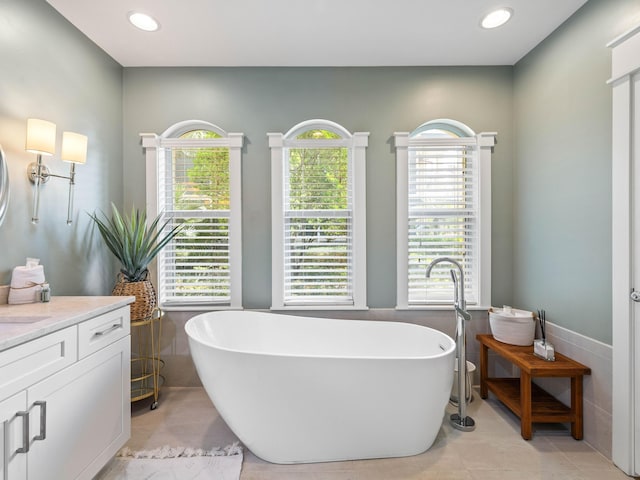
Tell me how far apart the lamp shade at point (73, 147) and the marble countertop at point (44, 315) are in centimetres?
84

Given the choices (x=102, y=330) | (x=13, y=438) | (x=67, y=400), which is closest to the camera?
(x=13, y=438)

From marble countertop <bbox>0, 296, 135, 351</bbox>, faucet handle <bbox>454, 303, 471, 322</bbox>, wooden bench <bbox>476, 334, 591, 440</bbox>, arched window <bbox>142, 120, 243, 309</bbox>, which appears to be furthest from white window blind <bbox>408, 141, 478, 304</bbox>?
marble countertop <bbox>0, 296, 135, 351</bbox>

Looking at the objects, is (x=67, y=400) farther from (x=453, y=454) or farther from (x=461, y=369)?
(x=461, y=369)

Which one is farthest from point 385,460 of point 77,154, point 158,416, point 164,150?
point 164,150

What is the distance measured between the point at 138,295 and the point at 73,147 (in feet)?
3.40

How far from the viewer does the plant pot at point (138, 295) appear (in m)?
2.23

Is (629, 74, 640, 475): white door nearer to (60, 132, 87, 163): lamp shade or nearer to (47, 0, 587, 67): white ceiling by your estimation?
(47, 0, 587, 67): white ceiling

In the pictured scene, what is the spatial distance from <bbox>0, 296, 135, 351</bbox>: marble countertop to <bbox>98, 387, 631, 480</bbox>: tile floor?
96 centimetres

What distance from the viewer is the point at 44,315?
Result: 143cm

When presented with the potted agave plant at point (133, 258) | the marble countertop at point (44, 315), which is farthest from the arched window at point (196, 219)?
the marble countertop at point (44, 315)

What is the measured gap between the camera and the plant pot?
2234mm

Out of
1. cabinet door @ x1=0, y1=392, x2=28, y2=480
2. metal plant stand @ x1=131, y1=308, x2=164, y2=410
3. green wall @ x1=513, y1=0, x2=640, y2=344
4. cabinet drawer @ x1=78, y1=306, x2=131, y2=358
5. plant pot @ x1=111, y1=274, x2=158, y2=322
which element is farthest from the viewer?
metal plant stand @ x1=131, y1=308, x2=164, y2=410

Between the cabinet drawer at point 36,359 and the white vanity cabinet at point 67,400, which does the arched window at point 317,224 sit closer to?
the white vanity cabinet at point 67,400

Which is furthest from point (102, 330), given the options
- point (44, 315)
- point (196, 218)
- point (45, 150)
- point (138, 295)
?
point (196, 218)
